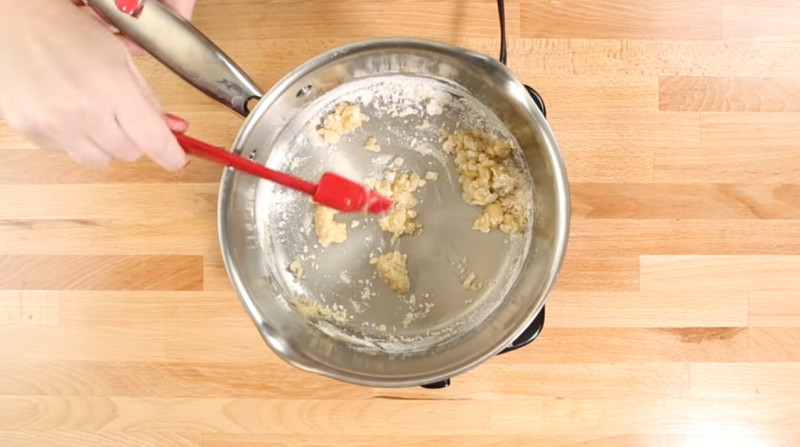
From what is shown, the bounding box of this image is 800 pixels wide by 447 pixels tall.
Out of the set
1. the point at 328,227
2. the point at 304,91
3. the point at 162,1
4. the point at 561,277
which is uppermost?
the point at 162,1

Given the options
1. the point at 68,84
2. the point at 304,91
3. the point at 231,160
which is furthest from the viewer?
the point at 304,91

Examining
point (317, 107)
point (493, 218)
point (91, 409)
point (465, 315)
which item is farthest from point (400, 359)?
point (91, 409)

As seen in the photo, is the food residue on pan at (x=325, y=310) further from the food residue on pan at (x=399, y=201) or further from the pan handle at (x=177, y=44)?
the pan handle at (x=177, y=44)

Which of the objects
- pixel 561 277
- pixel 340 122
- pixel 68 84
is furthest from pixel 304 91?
pixel 561 277

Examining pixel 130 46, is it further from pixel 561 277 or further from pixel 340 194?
pixel 561 277

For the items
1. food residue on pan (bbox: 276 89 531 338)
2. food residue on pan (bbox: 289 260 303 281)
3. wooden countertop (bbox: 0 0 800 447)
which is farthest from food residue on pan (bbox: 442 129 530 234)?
food residue on pan (bbox: 289 260 303 281)

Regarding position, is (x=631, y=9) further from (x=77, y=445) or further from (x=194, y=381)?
(x=77, y=445)

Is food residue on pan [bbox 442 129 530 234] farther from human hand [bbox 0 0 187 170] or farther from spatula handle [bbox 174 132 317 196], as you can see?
human hand [bbox 0 0 187 170]
